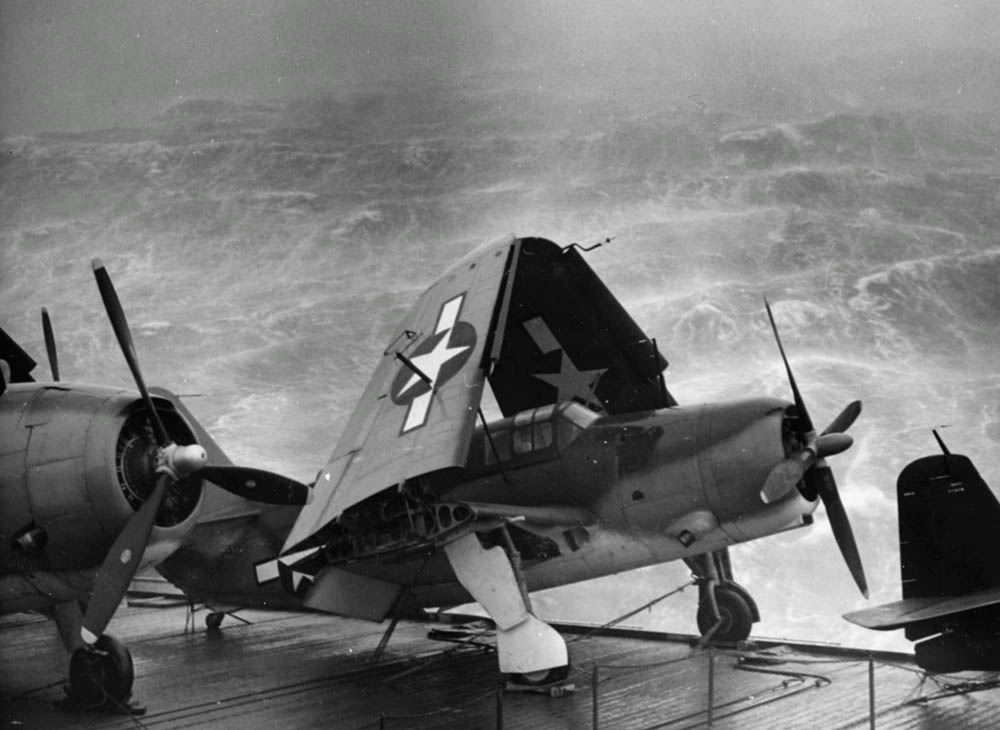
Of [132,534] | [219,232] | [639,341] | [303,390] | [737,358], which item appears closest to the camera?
[132,534]

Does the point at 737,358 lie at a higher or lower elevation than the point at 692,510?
higher

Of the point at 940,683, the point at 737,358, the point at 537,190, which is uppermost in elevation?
the point at 537,190

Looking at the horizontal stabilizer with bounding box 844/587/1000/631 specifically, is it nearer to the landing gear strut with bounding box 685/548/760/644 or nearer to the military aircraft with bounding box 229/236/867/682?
the military aircraft with bounding box 229/236/867/682

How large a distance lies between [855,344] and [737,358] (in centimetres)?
521

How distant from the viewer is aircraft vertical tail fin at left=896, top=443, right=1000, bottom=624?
875 centimetres

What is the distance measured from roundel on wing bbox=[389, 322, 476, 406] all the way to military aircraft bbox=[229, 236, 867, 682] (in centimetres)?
2

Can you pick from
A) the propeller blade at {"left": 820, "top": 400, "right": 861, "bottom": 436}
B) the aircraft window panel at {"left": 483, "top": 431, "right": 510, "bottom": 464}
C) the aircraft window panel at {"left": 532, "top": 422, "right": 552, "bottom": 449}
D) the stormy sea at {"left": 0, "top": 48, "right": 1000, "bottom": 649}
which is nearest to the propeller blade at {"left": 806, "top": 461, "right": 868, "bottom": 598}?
the propeller blade at {"left": 820, "top": 400, "right": 861, "bottom": 436}

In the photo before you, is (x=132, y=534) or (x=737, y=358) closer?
(x=132, y=534)

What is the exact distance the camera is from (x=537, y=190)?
47.1m

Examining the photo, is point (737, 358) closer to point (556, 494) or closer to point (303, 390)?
point (303, 390)

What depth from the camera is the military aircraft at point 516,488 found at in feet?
30.3

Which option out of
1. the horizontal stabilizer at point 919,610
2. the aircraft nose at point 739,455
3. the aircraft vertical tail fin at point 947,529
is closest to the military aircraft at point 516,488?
the aircraft nose at point 739,455

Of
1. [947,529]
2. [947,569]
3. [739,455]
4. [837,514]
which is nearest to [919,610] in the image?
[947,569]

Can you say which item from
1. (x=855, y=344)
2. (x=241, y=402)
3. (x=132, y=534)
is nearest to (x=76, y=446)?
(x=132, y=534)
